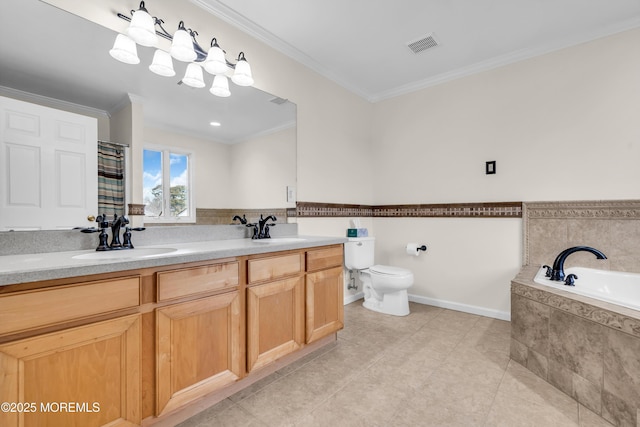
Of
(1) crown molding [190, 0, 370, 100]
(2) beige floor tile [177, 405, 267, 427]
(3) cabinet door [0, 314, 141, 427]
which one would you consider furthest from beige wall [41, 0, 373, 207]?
(2) beige floor tile [177, 405, 267, 427]

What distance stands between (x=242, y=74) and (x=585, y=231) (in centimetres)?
302

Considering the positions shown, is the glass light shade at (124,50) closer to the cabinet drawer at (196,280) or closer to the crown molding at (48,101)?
the crown molding at (48,101)

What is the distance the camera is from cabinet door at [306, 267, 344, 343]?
6.59 feet

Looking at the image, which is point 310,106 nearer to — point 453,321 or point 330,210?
point 330,210

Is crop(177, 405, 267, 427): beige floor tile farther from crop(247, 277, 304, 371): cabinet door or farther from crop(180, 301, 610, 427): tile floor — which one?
crop(247, 277, 304, 371): cabinet door

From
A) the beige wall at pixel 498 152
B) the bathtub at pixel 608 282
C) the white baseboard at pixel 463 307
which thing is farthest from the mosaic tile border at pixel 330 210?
the bathtub at pixel 608 282

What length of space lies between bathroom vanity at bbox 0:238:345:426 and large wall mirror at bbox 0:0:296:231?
61cm

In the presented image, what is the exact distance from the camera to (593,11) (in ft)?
7.06

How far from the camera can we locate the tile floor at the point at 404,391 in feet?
4.81

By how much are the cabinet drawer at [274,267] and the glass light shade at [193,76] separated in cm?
129

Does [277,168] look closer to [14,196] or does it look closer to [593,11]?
[14,196]

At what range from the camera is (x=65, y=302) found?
1023 millimetres

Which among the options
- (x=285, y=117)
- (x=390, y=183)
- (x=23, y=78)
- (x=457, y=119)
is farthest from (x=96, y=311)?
(x=457, y=119)

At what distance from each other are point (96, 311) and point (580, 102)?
358 cm
